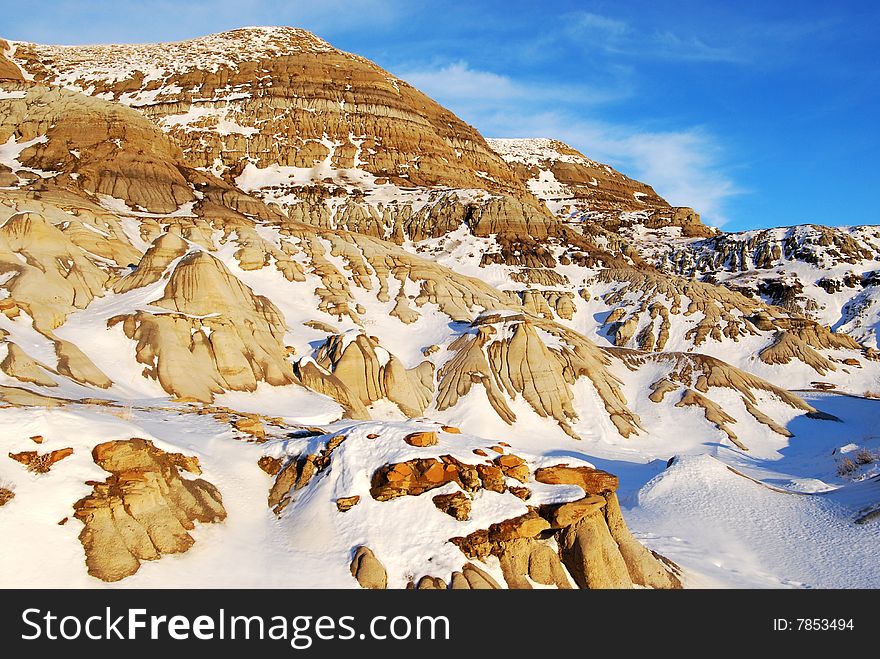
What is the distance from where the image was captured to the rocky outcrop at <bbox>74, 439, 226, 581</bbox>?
10750 millimetres

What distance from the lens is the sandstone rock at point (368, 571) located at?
11.6 metres

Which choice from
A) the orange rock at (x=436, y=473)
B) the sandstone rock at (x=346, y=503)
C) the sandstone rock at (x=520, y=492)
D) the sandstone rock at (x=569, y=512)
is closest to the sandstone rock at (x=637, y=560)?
the sandstone rock at (x=569, y=512)

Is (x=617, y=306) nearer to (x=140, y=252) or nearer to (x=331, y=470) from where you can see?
(x=140, y=252)

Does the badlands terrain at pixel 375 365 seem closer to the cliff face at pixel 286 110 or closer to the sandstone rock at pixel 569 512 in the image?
the sandstone rock at pixel 569 512

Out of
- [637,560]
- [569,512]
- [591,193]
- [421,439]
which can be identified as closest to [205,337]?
[421,439]

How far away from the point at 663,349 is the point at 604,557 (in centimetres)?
6079

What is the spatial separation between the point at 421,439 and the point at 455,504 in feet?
8.23

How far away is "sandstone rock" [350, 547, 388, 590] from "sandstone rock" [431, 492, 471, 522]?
7.11ft

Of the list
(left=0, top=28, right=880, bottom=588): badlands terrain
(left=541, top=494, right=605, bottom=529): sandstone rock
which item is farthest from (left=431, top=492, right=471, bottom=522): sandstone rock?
(left=541, top=494, right=605, bottom=529): sandstone rock

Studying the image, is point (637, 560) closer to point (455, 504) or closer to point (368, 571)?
point (455, 504)

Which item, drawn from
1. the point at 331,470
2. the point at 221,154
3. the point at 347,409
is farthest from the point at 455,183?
the point at 331,470

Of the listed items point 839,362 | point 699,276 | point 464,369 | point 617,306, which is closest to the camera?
point 464,369

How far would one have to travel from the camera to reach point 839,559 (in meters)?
15.8

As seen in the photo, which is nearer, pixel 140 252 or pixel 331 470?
pixel 331 470
